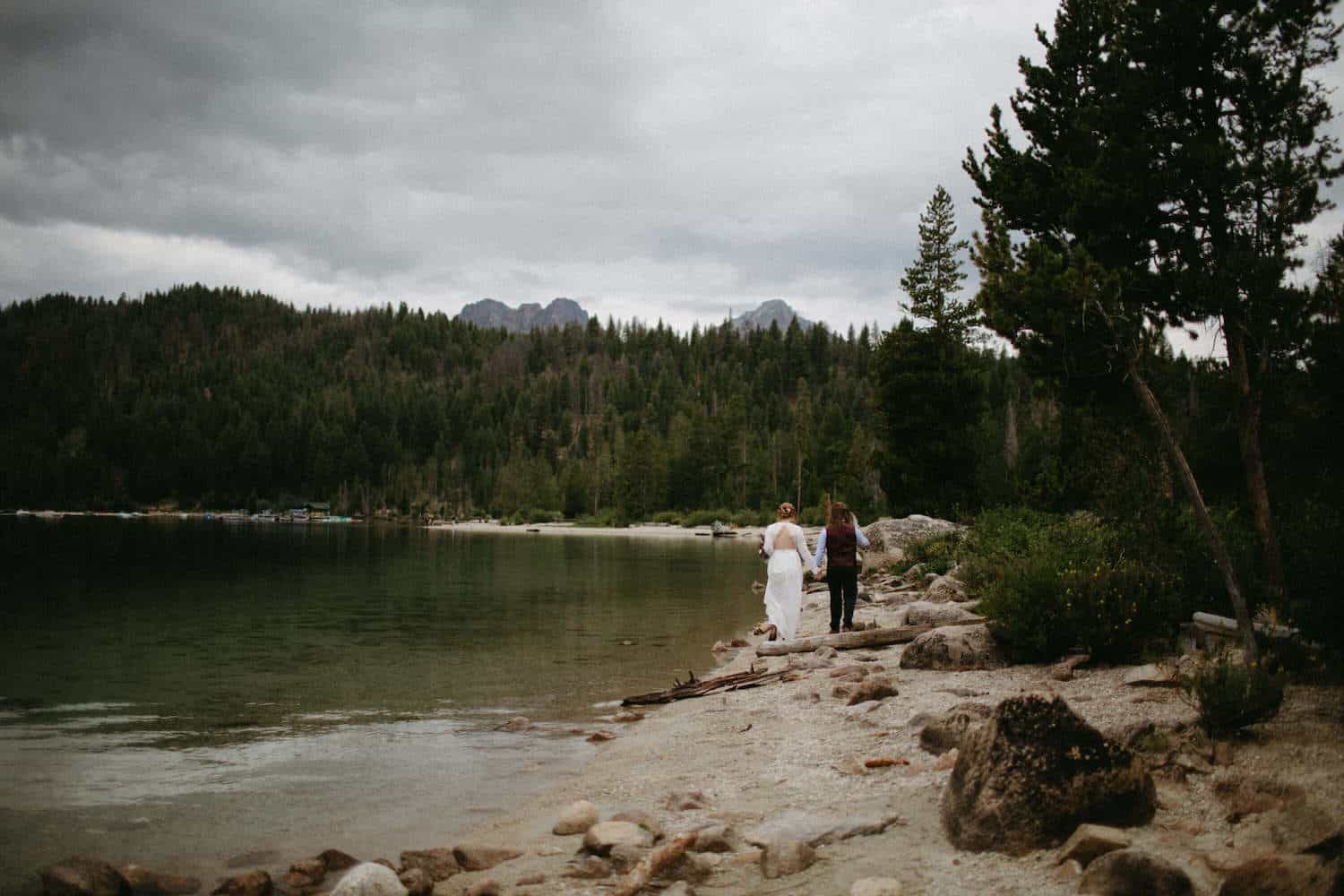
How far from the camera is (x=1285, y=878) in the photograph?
4562 millimetres

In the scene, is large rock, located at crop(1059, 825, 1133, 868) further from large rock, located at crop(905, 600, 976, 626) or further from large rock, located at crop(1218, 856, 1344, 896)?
large rock, located at crop(905, 600, 976, 626)

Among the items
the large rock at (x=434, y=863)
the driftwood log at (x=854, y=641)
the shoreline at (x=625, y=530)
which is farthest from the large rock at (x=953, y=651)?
the shoreline at (x=625, y=530)

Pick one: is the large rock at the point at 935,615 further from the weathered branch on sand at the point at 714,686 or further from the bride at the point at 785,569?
the weathered branch on sand at the point at 714,686

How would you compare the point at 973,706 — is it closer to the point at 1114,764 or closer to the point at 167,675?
the point at 1114,764

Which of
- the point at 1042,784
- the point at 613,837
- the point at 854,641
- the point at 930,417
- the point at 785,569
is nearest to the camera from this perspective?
the point at 1042,784

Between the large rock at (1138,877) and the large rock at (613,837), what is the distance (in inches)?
133

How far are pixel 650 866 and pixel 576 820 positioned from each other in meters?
1.81

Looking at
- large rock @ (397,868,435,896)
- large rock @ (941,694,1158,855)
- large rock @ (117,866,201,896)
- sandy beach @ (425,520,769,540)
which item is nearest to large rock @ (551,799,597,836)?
large rock @ (397,868,435,896)

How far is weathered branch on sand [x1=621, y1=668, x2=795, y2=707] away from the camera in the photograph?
14191 mm

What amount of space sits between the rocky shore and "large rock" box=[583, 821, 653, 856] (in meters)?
0.02

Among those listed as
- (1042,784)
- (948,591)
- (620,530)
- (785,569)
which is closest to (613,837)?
(1042,784)

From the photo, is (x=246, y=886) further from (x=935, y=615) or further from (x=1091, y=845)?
(x=935, y=615)

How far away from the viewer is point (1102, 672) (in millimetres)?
10469

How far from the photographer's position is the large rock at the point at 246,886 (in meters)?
6.96
